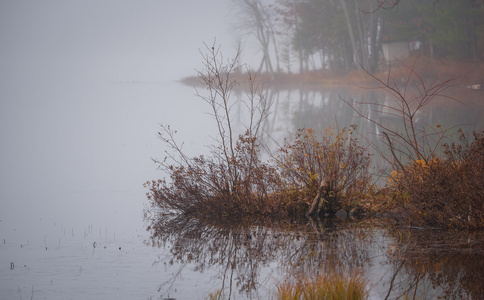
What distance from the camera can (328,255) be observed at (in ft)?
23.3

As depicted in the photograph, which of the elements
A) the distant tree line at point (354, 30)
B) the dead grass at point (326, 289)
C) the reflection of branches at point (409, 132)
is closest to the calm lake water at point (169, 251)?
the dead grass at point (326, 289)

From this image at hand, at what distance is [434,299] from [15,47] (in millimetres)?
107698

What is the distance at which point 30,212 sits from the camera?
37.9 feet

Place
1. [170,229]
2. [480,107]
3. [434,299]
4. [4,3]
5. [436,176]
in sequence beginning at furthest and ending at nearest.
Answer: [4,3] < [480,107] < [170,229] < [436,176] < [434,299]

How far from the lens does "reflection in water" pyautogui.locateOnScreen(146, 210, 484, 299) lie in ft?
19.2

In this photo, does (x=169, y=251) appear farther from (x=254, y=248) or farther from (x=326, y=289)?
(x=326, y=289)

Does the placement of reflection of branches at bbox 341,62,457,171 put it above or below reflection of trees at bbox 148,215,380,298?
above

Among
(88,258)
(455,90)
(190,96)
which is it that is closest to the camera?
(88,258)

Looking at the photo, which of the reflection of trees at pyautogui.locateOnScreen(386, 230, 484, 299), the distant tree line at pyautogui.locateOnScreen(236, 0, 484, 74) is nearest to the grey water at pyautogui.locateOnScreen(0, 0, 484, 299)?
the reflection of trees at pyautogui.locateOnScreen(386, 230, 484, 299)

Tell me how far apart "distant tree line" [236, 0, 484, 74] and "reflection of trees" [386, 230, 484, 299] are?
1189 inches

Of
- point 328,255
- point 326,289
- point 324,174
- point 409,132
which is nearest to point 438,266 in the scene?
point 328,255

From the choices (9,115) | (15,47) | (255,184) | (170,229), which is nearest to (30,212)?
(170,229)

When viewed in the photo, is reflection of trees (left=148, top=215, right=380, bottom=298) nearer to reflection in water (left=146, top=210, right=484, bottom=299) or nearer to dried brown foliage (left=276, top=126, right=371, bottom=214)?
reflection in water (left=146, top=210, right=484, bottom=299)

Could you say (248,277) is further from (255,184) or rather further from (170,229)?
(255,184)
